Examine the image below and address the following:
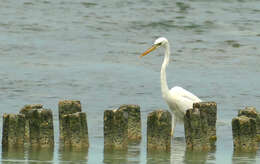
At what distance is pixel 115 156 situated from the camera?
1116 centimetres

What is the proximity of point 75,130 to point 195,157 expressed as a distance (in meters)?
1.87

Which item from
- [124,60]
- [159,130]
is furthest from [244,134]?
[124,60]

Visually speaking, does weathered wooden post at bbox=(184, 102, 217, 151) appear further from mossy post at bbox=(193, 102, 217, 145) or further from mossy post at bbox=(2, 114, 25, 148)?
mossy post at bbox=(2, 114, 25, 148)

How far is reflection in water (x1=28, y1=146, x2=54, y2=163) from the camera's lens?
10.8m

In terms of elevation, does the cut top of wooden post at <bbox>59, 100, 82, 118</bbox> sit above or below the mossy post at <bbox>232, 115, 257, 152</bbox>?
above

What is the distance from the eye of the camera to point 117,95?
18.4 meters

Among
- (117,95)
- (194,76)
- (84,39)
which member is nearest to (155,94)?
(117,95)

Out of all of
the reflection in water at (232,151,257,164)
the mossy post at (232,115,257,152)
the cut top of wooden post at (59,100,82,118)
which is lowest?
the reflection in water at (232,151,257,164)

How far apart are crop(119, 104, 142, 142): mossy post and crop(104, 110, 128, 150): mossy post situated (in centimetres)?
85

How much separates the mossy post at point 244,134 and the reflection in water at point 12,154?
3306 millimetres

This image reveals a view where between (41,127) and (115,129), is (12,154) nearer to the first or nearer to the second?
(41,127)

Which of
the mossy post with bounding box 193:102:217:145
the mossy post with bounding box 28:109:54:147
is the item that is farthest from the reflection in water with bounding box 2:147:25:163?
the mossy post with bounding box 193:102:217:145

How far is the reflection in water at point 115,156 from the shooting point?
427 inches

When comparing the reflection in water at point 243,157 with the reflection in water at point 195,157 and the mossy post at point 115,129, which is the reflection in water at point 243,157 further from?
the mossy post at point 115,129
